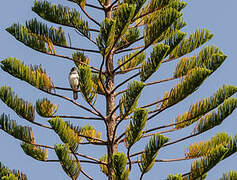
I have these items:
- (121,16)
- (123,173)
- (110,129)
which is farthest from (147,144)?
(121,16)

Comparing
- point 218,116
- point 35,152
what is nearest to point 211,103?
point 218,116

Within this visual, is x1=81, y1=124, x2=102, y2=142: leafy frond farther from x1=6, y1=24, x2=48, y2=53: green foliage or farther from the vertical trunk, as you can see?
x1=6, y1=24, x2=48, y2=53: green foliage

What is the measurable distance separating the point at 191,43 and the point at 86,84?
1926 millimetres

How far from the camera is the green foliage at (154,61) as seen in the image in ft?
23.7

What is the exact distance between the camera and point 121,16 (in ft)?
23.6

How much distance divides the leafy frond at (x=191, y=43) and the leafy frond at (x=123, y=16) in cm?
115

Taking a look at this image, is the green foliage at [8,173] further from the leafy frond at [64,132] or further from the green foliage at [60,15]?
the green foliage at [60,15]

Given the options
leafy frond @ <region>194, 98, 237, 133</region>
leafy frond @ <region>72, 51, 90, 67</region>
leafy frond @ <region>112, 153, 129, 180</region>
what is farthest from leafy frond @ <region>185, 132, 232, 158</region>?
leafy frond @ <region>72, 51, 90, 67</region>

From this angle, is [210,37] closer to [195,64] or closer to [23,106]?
[195,64]

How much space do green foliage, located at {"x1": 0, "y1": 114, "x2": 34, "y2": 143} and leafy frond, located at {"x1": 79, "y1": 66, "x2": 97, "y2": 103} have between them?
3.62ft

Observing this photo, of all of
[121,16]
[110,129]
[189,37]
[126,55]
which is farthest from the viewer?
[126,55]

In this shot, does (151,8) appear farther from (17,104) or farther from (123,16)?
(17,104)

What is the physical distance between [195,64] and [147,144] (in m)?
1.73

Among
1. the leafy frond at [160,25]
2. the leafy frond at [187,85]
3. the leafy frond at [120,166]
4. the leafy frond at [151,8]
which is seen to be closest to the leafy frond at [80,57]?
A: the leafy frond at [151,8]
